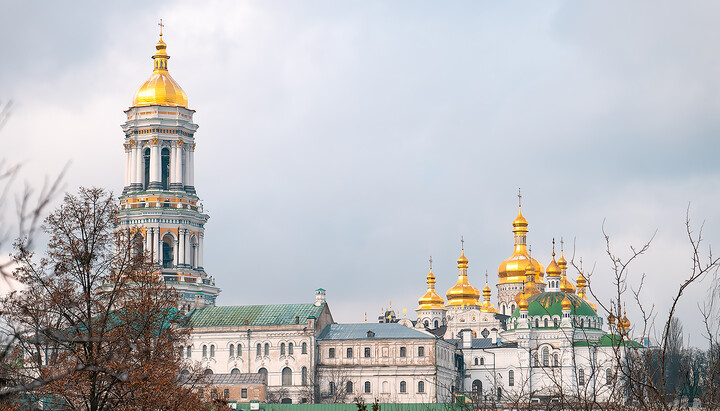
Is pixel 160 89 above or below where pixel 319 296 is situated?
above

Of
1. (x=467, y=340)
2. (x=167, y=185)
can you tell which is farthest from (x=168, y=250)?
(x=467, y=340)

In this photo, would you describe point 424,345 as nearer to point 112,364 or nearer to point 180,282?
point 180,282

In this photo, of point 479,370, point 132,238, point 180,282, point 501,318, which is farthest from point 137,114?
point 132,238

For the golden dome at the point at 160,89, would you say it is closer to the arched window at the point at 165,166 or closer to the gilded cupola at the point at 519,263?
the arched window at the point at 165,166

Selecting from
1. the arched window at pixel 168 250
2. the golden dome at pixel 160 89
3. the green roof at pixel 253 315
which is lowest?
the green roof at pixel 253 315

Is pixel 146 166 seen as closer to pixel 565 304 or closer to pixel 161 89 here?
pixel 161 89

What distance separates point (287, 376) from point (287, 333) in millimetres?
3954

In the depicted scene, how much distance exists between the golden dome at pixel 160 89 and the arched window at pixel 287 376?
26.6 meters

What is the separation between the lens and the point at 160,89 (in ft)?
372

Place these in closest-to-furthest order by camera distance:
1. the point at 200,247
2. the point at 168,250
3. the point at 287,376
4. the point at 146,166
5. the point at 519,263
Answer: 1. the point at 287,376
2. the point at 168,250
3. the point at 200,247
4. the point at 146,166
5. the point at 519,263

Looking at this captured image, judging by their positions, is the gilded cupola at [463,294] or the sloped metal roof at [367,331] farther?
the gilded cupola at [463,294]

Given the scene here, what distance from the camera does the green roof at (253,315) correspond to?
108938 millimetres

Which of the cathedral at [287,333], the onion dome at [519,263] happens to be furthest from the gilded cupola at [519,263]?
the cathedral at [287,333]

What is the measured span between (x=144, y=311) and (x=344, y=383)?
71918 mm
